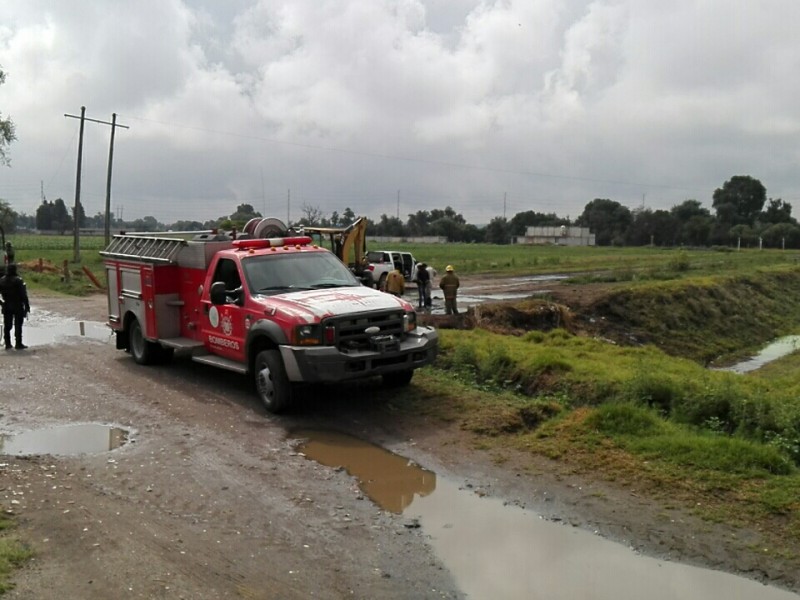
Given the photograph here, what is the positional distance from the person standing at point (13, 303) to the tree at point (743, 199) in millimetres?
139491

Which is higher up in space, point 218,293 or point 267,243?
point 267,243

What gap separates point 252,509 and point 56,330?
532 inches

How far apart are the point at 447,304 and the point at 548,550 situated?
639 inches

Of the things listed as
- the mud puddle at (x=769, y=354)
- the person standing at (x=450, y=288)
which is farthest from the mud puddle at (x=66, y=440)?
the mud puddle at (x=769, y=354)

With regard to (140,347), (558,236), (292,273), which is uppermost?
(558,236)

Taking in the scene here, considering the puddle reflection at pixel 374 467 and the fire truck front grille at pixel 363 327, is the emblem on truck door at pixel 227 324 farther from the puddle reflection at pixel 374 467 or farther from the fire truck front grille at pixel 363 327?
the puddle reflection at pixel 374 467

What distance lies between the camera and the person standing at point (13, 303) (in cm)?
1537

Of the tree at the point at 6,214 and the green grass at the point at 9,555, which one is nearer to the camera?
the green grass at the point at 9,555

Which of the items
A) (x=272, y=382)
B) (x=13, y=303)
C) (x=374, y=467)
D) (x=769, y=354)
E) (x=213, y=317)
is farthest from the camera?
(x=769, y=354)

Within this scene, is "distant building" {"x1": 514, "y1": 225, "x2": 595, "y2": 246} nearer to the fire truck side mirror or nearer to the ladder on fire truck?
the ladder on fire truck

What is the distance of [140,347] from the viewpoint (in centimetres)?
1343

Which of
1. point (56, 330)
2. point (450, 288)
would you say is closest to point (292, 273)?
point (56, 330)

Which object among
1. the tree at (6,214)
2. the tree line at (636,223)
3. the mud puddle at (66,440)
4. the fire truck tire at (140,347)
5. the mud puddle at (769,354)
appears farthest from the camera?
the tree line at (636,223)

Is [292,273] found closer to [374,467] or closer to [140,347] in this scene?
[374,467]
